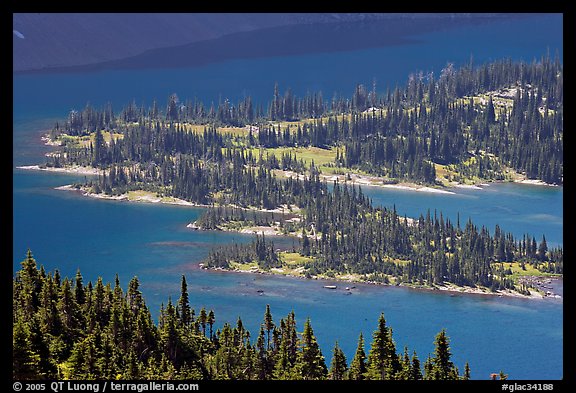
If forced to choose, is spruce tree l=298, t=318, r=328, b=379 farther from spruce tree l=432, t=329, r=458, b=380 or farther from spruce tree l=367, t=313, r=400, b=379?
spruce tree l=432, t=329, r=458, b=380

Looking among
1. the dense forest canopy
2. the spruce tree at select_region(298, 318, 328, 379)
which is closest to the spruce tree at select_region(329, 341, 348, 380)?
the dense forest canopy

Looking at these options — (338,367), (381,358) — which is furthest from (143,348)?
(381,358)

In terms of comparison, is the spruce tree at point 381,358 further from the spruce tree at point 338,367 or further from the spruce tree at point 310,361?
the spruce tree at point 338,367

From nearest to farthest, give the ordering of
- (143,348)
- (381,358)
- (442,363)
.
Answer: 1. (381,358)
2. (143,348)
3. (442,363)

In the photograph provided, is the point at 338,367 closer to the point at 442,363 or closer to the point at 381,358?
the point at 442,363

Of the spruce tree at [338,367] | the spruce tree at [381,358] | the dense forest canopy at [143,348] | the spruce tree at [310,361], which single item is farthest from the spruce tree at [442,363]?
the spruce tree at [310,361]

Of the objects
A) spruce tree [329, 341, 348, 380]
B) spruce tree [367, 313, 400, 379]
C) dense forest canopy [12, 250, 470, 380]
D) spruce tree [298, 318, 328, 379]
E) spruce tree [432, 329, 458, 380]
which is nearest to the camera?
dense forest canopy [12, 250, 470, 380]

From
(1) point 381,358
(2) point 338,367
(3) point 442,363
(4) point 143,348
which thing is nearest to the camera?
(1) point 381,358
